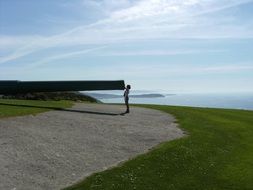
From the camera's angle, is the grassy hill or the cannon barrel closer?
the cannon barrel

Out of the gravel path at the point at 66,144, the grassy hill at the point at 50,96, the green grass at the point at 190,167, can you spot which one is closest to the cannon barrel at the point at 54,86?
the gravel path at the point at 66,144

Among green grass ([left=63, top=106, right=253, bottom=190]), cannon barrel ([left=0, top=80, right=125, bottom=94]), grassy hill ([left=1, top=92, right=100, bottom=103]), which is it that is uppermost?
cannon barrel ([left=0, top=80, right=125, bottom=94])

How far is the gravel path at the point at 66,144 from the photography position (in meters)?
18.1

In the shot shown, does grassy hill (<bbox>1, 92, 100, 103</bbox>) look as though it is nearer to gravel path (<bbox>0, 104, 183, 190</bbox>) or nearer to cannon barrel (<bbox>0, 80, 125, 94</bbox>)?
cannon barrel (<bbox>0, 80, 125, 94</bbox>)

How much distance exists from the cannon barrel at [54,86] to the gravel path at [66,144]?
9173mm

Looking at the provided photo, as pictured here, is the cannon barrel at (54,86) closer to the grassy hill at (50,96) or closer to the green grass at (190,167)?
the grassy hill at (50,96)

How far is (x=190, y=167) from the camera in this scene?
21.1 meters

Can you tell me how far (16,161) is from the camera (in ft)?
63.9

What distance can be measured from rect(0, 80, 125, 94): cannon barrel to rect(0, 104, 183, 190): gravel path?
9173 mm

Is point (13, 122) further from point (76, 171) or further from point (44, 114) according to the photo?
point (76, 171)

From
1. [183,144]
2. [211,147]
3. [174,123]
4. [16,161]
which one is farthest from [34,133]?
[174,123]

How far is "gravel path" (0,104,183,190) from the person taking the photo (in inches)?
712

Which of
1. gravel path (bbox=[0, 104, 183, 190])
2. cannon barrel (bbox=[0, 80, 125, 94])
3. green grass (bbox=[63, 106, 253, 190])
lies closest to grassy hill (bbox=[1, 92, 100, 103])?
cannon barrel (bbox=[0, 80, 125, 94])

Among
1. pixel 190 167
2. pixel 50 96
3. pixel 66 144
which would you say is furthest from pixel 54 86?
pixel 190 167
